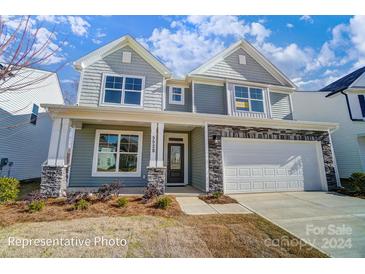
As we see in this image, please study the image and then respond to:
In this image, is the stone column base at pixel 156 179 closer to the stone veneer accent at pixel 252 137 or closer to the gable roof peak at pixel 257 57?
the stone veneer accent at pixel 252 137

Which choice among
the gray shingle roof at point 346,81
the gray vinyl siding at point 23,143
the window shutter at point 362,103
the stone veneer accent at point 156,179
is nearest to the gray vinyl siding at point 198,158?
the stone veneer accent at point 156,179

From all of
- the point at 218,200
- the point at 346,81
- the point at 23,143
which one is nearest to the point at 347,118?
the point at 346,81

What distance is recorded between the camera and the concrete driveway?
3426 millimetres

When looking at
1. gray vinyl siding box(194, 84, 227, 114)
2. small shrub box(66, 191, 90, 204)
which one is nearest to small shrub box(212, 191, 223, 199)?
small shrub box(66, 191, 90, 204)

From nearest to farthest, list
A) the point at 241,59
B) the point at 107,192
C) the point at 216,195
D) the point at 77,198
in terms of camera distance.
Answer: the point at 77,198 < the point at 107,192 < the point at 216,195 < the point at 241,59

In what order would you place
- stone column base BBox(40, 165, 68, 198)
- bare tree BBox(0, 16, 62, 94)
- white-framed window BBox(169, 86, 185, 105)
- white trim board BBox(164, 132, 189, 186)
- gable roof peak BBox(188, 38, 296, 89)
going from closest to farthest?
bare tree BBox(0, 16, 62, 94) → stone column base BBox(40, 165, 68, 198) → white trim board BBox(164, 132, 189, 186) → white-framed window BBox(169, 86, 185, 105) → gable roof peak BBox(188, 38, 296, 89)

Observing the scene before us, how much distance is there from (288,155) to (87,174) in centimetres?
924

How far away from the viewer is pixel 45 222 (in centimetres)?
424

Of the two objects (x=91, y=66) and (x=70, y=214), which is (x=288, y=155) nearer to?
(x=70, y=214)

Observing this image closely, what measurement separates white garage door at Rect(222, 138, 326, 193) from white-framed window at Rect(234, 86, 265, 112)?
8.59 feet

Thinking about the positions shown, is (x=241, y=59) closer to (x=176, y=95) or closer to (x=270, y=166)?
(x=176, y=95)

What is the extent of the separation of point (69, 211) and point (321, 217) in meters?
6.82

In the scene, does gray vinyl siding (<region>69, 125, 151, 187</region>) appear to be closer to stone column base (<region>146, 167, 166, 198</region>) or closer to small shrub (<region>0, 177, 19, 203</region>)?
stone column base (<region>146, 167, 166, 198</region>)

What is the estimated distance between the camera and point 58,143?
653cm
